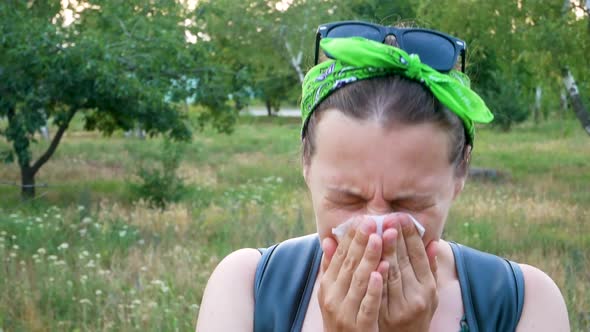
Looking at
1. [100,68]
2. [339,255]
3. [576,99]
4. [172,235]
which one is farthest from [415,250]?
[576,99]

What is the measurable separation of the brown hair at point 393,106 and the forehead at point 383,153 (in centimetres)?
2

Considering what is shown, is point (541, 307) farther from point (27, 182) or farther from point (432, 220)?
point (27, 182)

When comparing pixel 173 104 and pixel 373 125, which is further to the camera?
pixel 173 104

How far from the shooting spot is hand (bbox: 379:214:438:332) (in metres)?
1.69

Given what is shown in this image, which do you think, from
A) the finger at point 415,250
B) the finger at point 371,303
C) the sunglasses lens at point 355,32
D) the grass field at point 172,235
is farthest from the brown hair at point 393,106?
the grass field at point 172,235

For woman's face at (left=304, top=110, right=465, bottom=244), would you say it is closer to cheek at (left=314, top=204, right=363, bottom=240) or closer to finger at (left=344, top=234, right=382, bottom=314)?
cheek at (left=314, top=204, right=363, bottom=240)

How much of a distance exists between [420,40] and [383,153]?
31cm

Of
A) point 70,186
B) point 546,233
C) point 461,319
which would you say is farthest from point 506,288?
point 70,186

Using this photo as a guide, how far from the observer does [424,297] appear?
1734 mm

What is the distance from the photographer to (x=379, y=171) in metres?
1.74

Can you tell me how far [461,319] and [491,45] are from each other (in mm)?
10687

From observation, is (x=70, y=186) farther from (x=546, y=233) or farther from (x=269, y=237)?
(x=546, y=233)

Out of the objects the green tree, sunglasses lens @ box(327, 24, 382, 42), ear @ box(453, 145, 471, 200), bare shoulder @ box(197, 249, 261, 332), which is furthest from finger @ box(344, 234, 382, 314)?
the green tree

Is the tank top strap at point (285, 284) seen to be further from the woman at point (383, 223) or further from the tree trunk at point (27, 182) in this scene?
the tree trunk at point (27, 182)
